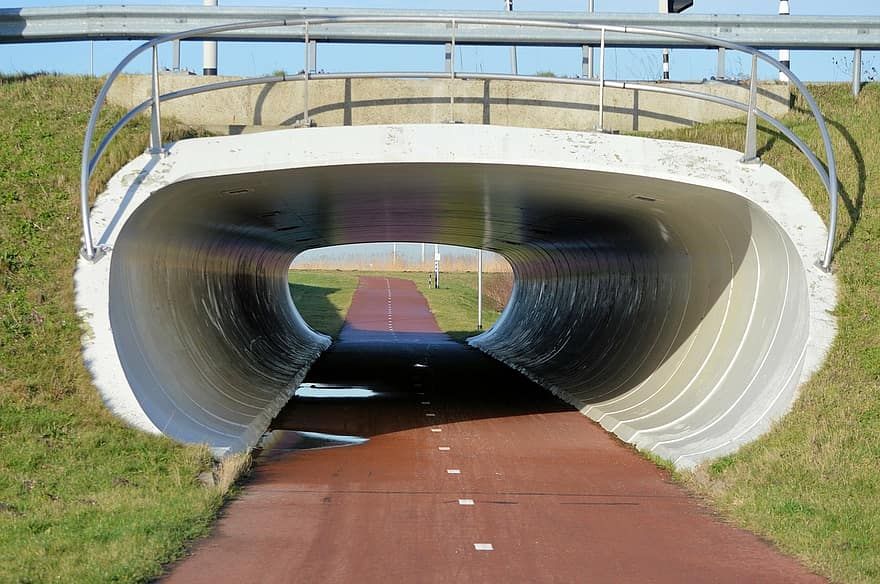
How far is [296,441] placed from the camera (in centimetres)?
1437

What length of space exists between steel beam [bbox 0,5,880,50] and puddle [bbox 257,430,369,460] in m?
5.20

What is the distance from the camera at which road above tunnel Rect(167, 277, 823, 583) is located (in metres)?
8.14

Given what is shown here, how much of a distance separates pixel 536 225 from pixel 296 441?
829cm

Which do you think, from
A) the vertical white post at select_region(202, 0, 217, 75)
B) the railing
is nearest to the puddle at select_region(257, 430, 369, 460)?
the railing

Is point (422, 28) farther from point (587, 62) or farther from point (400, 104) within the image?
point (587, 62)

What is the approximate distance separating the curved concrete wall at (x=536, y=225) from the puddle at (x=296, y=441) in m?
0.27

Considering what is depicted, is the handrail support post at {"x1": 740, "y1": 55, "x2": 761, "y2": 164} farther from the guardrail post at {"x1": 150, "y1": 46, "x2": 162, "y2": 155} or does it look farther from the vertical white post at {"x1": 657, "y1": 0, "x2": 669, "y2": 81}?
the guardrail post at {"x1": 150, "y1": 46, "x2": 162, "y2": 155}

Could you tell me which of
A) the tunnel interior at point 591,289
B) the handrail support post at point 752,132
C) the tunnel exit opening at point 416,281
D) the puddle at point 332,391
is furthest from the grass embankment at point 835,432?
the tunnel exit opening at point 416,281

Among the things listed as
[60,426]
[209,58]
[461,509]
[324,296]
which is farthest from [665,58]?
[324,296]

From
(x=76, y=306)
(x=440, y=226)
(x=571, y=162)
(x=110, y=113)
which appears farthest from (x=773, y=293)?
(x=440, y=226)

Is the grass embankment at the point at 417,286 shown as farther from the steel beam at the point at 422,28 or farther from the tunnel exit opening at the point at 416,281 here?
the steel beam at the point at 422,28

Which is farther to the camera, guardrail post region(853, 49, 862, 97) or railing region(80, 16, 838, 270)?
guardrail post region(853, 49, 862, 97)

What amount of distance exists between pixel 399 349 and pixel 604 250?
10747 millimetres

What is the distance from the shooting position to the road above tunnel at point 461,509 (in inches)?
320
